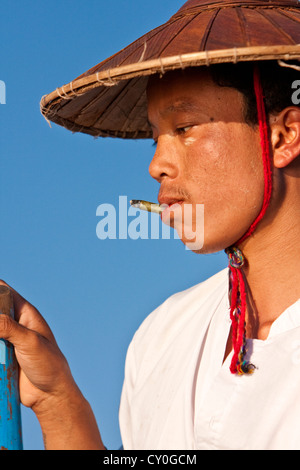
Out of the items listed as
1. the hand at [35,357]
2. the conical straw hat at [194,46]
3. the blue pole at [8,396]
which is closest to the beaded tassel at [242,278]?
the conical straw hat at [194,46]

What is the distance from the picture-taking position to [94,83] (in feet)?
6.76

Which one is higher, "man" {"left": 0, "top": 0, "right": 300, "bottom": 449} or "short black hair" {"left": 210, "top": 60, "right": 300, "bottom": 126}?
"short black hair" {"left": 210, "top": 60, "right": 300, "bottom": 126}

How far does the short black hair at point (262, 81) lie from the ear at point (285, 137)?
0.08 ft

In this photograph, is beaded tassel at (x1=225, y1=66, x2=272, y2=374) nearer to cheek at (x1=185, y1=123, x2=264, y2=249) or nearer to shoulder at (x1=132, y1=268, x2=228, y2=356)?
cheek at (x1=185, y1=123, x2=264, y2=249)

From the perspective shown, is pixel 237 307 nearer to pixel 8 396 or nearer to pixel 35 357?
pixel 35 357

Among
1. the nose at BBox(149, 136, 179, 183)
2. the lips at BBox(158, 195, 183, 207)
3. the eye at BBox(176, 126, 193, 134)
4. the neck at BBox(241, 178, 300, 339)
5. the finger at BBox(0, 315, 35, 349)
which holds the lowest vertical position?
the finger at BBox(0, 315, 35, 349)

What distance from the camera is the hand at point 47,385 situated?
2137mm

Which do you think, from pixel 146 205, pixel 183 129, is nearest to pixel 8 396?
pixel 146 205

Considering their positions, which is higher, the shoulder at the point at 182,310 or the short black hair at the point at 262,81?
the short black hair at the point at 262,81

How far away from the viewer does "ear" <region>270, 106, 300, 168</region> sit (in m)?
2.17

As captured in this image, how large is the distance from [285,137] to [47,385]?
45.4 inches

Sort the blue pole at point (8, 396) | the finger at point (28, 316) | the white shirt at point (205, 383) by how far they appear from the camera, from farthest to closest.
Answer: the finger at point (28, 316), the blue pole at point (8, 396), the white shirt at point (205, 383)

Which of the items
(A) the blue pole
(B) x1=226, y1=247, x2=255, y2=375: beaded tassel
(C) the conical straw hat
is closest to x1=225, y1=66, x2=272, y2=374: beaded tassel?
(B) x1=226, y1=247, x2=255, y2=375: beaded tassel

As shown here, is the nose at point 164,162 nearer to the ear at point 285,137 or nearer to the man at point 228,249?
the man at point 228,249
